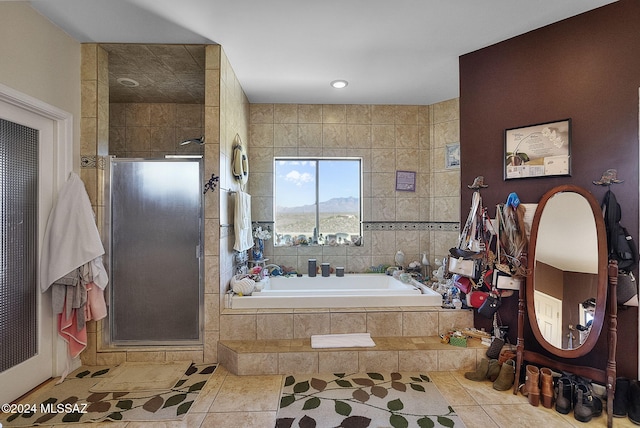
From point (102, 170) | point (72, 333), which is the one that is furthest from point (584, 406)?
point (102, 170)

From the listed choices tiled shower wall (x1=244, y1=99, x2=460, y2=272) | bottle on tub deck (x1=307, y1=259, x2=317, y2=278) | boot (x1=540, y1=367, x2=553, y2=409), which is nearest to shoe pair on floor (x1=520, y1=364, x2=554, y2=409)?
boot (x1=540, y1=367, x2=553, y2=409)

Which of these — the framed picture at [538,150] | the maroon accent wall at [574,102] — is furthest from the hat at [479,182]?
the framed picture at [538,150]

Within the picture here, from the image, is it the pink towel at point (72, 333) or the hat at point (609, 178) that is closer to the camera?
the hat at point (609, 178)

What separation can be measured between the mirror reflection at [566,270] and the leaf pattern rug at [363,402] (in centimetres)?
92

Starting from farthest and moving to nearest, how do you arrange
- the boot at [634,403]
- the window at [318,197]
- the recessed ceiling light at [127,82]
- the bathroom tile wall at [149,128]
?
the window at [318,197] → the bathroom tile wall at [149,128] → the recessed ceiling light at [127,82] → the boot at [634,403]

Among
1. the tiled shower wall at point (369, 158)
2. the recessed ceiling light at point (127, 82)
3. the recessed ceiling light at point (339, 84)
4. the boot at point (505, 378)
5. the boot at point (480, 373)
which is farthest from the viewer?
the tiled shower wall at point (369, 158)

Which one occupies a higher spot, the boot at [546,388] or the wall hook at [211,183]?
the wall hook at [211,183]

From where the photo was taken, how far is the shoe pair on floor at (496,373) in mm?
2033

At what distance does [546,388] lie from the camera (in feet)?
6.14

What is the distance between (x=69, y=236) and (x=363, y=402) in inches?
93.4

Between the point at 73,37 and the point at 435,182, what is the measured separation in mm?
3769

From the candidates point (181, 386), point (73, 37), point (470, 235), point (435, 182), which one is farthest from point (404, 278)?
point (73, 37)

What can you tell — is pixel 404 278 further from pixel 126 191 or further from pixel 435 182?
pixel 126 191

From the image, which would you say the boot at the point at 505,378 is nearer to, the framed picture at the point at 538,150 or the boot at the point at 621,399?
the boot at the point at 621,399
